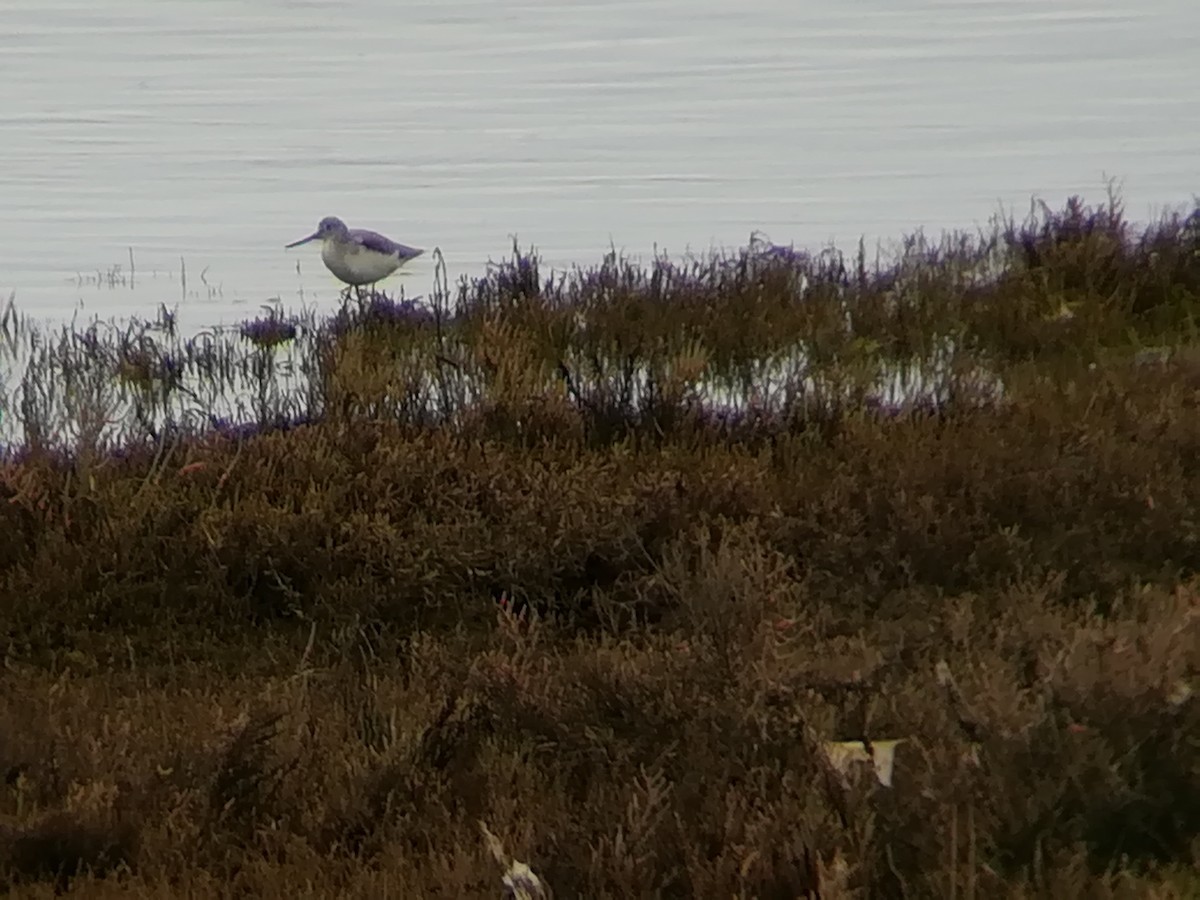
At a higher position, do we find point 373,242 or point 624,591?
point 373,242

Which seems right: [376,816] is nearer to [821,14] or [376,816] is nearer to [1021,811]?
[1021,811]

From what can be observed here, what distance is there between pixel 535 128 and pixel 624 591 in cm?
1251

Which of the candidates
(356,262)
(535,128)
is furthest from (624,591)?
(535,128)

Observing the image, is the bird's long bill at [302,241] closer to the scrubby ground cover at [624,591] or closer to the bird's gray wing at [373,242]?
the bird's gray wing at [373,242]

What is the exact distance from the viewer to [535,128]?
1769 centimetres

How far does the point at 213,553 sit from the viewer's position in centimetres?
601

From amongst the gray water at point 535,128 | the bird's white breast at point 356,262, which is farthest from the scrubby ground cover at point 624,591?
the gray water at point 535,128

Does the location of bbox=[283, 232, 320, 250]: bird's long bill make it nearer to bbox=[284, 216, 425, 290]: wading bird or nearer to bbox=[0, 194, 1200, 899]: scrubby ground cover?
bbox=[284, 216, 425, 290]: wading bird

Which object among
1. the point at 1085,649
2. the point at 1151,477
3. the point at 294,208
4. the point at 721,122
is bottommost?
the point at 1085,649

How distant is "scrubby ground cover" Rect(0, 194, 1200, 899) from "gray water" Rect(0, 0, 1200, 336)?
259 centimetres

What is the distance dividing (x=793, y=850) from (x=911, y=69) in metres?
18.5

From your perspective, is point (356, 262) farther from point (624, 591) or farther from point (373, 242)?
point (624, 591)

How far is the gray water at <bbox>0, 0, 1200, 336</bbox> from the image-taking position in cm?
1284

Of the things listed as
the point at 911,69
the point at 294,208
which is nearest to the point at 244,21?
the point at 911,69
